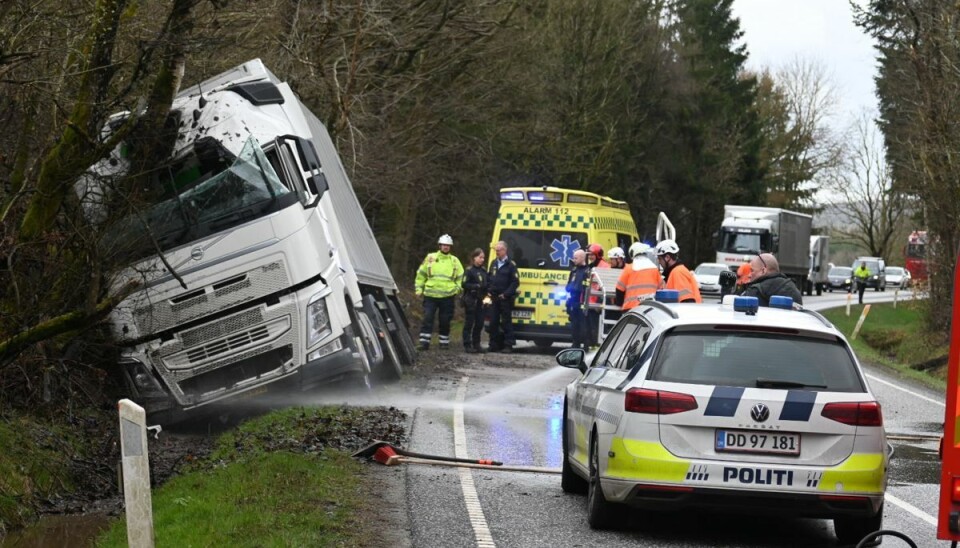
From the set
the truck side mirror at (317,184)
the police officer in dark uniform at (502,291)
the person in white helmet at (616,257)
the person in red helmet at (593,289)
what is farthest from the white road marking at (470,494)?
the police officer in dark uniform at (502,291)

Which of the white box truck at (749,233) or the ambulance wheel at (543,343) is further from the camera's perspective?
the white box truck at (749,233)

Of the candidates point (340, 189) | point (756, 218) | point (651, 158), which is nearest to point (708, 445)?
point (340, 189)

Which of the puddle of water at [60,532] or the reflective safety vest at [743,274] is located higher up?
the reflective safety vest at [743,274]

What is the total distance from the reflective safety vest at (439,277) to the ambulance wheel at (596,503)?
1500cm

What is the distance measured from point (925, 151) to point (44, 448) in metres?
22.2

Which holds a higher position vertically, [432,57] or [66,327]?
[432,57]

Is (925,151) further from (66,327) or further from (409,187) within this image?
(66,327)

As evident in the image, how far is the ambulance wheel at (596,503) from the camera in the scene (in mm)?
8352

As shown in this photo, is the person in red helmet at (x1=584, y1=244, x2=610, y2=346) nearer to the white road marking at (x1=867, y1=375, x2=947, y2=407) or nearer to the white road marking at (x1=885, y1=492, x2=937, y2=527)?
the white road marking at (x1=867, y1=375, x2=947, y2=407)

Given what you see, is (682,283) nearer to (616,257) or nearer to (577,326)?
(616,257)

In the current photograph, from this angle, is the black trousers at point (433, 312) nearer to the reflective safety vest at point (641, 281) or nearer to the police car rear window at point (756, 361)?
the reflective safety vest at point (641, 281)

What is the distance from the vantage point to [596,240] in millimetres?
24922

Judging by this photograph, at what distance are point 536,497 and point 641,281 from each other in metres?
5.45

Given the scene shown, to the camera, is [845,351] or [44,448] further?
[44,448]
